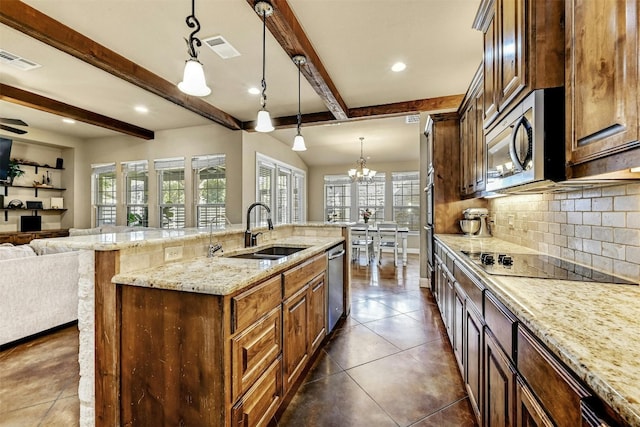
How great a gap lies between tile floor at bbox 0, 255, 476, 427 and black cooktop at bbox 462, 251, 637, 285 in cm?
96

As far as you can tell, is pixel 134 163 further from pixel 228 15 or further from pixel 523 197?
pixel 523 197

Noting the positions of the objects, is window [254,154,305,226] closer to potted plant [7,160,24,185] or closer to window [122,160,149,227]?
window [122,160,149,227]

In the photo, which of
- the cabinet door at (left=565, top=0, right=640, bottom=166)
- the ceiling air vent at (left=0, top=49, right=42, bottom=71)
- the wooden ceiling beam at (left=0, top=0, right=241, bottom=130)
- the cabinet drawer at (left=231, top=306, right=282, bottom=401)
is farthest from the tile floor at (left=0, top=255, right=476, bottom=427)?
the ceiling air vent at (left=0, top=49, right=42, bottom=71)

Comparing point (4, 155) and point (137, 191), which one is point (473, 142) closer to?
point (137, 191)

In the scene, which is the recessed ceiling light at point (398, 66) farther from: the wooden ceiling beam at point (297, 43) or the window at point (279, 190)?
the window at point (279, 190)

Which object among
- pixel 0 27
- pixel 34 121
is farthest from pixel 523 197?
pixel 34 121

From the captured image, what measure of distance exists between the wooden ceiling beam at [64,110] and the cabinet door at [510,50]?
5.77m

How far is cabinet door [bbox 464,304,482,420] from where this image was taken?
1.52m

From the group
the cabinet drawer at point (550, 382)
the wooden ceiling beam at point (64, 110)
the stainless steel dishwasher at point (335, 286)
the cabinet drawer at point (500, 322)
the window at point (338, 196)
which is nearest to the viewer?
the cabinet drawer at point (550, 382)

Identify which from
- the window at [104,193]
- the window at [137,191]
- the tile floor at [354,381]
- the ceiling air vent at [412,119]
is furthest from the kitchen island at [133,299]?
the window at [104,193]

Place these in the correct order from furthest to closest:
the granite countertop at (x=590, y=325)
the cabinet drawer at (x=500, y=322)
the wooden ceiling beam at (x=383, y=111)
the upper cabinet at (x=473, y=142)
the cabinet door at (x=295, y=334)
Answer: the wooden ceiling beam at (x=383, y=111), the upper cabinet at (x=473, y=142), the cabinet door at (x=295, y=334), the cabinet drawer at (x=500, y=322), the granite countertop at (x=590, y=325)

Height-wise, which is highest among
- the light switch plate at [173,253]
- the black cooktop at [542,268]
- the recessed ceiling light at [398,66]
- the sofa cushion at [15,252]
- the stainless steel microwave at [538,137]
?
the recessed ceiling light at [398,66]

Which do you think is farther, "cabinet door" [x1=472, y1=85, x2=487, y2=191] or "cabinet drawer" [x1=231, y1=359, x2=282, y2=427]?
"cabinet door" [x1=472, y1=85, x2=487, y2=191]

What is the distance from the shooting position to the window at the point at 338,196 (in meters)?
8.62
